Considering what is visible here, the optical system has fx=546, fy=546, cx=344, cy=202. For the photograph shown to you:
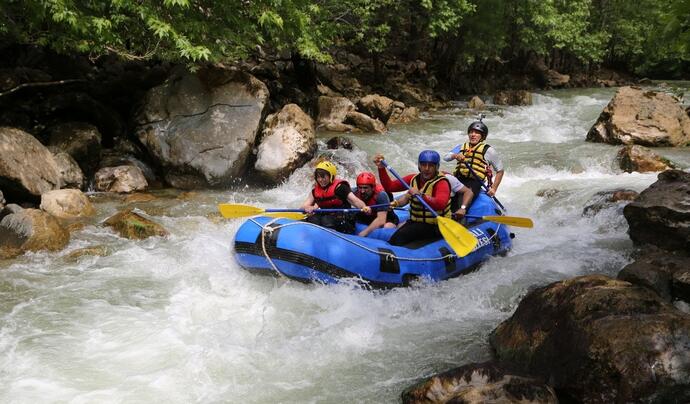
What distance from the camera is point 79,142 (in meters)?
8.37

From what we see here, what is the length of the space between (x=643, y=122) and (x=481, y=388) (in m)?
9.80

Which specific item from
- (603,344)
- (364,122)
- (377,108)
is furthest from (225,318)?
(377,108)

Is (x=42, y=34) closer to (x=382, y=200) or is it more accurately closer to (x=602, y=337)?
(x=382, y=200)

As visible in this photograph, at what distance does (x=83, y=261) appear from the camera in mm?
5695

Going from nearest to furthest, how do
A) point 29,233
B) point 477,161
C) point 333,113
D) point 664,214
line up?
point 664,214
point 29,233
point 477,161
point 333,113

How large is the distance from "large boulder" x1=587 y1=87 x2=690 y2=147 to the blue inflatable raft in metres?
7.30

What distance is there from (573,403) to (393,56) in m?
17.9

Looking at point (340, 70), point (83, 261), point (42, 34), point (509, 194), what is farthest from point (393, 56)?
point (83, 261)

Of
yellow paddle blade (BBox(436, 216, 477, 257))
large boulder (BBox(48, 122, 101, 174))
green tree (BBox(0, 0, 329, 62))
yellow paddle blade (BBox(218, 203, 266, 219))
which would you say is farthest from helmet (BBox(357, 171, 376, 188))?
large boulder (BBox(48, 122, 101, 174))

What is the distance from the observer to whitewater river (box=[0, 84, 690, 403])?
367 centimetres

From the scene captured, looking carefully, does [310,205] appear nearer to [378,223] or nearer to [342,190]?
[342,190]

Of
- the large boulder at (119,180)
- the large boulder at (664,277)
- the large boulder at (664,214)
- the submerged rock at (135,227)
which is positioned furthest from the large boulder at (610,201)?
the large boulder at (119,180)

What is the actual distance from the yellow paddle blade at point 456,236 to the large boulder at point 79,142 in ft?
19.3

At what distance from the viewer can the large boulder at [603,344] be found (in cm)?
276
